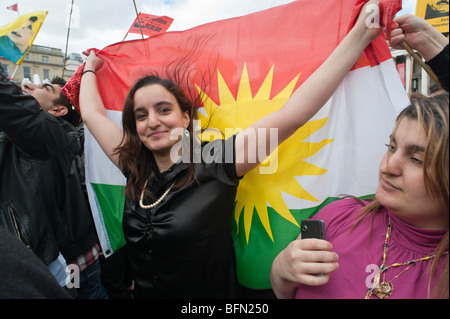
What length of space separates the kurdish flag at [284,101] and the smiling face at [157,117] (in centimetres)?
25

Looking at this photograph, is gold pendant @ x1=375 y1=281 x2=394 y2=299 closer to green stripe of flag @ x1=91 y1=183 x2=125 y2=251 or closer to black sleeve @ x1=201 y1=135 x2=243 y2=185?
black sleeve @ x1=201 y1=135 x2=243 y2=185

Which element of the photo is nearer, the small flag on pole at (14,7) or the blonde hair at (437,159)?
the blonde hair at (437,159)

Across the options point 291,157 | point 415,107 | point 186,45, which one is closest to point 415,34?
point 415,107

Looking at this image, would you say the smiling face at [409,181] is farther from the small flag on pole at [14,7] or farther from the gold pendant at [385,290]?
the small flag on pole at [14,7]

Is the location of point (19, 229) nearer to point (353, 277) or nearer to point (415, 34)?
point (353, 277)

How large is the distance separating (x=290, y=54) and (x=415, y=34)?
498 mm

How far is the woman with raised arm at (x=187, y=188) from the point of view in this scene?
1.06 metres

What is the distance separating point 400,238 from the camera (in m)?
0.84

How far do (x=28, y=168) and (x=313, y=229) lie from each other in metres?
1.50

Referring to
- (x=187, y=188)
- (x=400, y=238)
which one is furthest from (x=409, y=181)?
(x=187, y=188)

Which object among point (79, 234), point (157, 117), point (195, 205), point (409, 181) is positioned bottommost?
point (79, 234)

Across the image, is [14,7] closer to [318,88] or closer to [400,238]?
[318,88]

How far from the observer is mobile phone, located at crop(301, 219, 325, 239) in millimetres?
808

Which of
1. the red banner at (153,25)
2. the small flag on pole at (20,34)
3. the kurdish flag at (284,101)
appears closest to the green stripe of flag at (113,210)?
the kurdish flag at (284,101)
